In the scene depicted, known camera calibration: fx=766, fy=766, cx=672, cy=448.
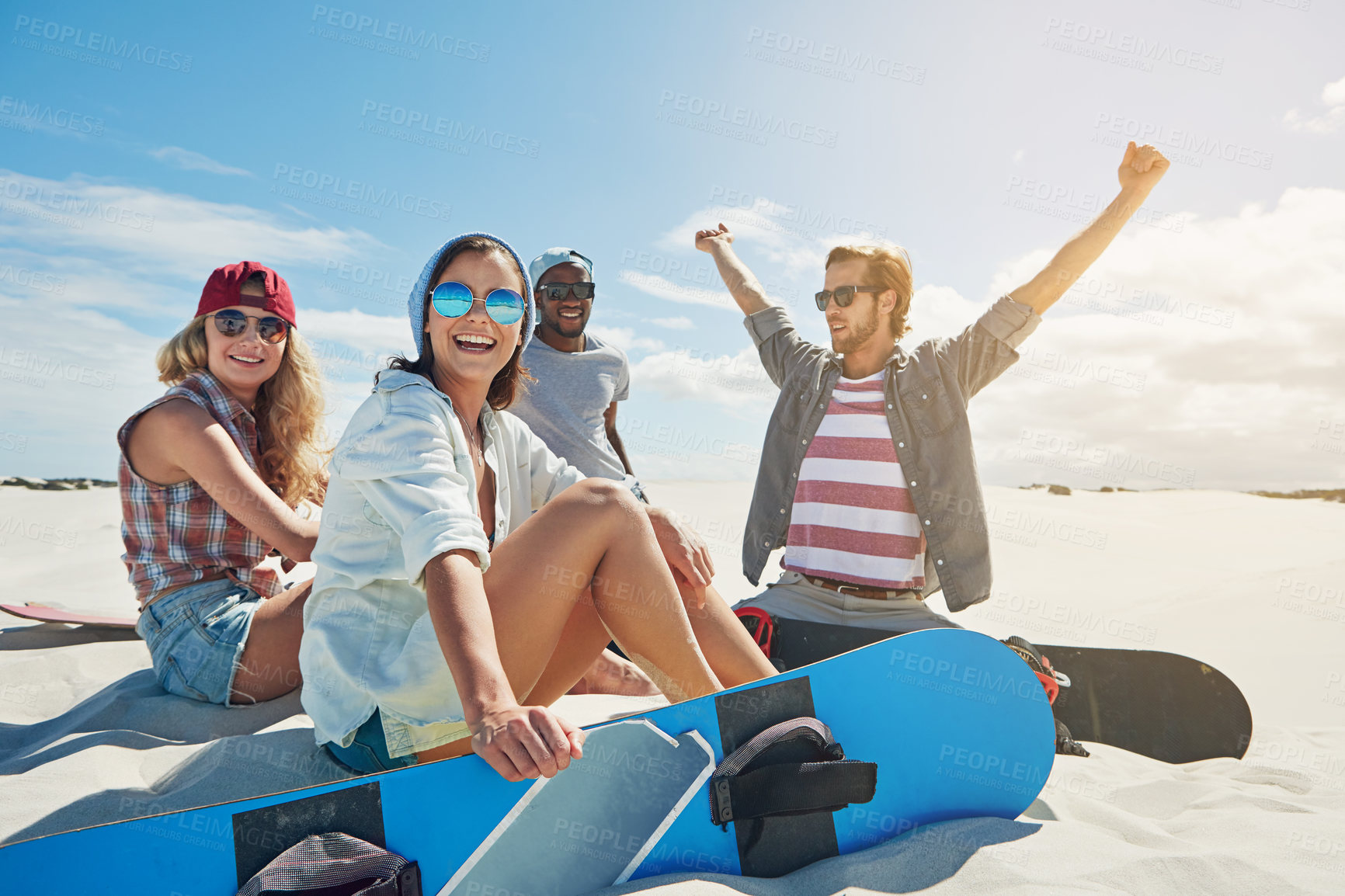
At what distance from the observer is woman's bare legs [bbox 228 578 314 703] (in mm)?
2461

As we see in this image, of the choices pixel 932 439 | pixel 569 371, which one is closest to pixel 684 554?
pixel 932 439

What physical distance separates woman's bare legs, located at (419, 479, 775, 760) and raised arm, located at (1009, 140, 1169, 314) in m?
2.22

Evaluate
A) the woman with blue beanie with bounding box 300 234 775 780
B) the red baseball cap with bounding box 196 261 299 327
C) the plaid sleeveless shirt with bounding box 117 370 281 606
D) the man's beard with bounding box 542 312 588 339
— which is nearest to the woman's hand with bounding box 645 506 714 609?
the woman with blue beanie with bounding box 300 234 775 780

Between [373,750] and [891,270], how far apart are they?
9.21 feet

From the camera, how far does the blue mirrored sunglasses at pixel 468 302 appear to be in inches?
73.4

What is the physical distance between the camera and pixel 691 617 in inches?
76.0

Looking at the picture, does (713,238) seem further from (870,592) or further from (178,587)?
(178,587)

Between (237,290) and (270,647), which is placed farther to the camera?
(237,290)

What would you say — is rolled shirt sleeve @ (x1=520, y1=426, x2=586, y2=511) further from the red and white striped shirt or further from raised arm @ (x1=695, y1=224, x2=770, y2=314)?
raised arm @ (x1=695, y1=224, x2=770, y2=314)

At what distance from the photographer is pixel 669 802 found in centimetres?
157

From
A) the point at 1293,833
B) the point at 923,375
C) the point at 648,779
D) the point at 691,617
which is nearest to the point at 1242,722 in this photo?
the point at 1293,833

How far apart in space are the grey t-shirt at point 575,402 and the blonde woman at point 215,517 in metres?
1.39

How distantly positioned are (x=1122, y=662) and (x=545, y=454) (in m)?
2.44

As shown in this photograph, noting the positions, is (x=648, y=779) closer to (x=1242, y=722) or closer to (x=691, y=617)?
(x=691, y=617)
